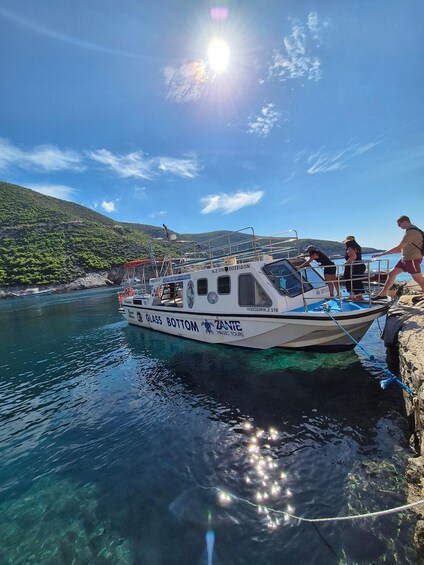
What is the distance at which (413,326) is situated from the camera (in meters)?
6.26

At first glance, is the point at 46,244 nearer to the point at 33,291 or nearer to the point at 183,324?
the point at 33,291

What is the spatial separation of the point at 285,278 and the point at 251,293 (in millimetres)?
1436

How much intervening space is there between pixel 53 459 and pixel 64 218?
11876cm

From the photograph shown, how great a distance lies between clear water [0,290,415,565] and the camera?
360 cm

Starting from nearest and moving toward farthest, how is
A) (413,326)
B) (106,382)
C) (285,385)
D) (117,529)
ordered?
(117,529)
(413,326)
(285,385)
(106,382)

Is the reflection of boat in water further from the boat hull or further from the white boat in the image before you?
the boat hull

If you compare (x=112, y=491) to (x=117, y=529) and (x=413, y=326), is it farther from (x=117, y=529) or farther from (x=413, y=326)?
(x=413, y=326)

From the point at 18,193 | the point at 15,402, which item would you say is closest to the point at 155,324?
the point at 15,402

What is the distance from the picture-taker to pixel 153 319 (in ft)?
51.8

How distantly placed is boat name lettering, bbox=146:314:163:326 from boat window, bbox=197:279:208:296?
433 centimetres

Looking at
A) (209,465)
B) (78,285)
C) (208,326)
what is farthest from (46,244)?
(209,465)

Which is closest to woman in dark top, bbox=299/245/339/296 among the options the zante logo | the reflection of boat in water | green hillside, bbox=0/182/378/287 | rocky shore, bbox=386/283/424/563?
rocky shore, bbox=386/283/424/563

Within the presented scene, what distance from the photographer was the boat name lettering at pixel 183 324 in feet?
40.1

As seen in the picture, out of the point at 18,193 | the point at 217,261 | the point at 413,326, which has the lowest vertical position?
the point at 413,326
